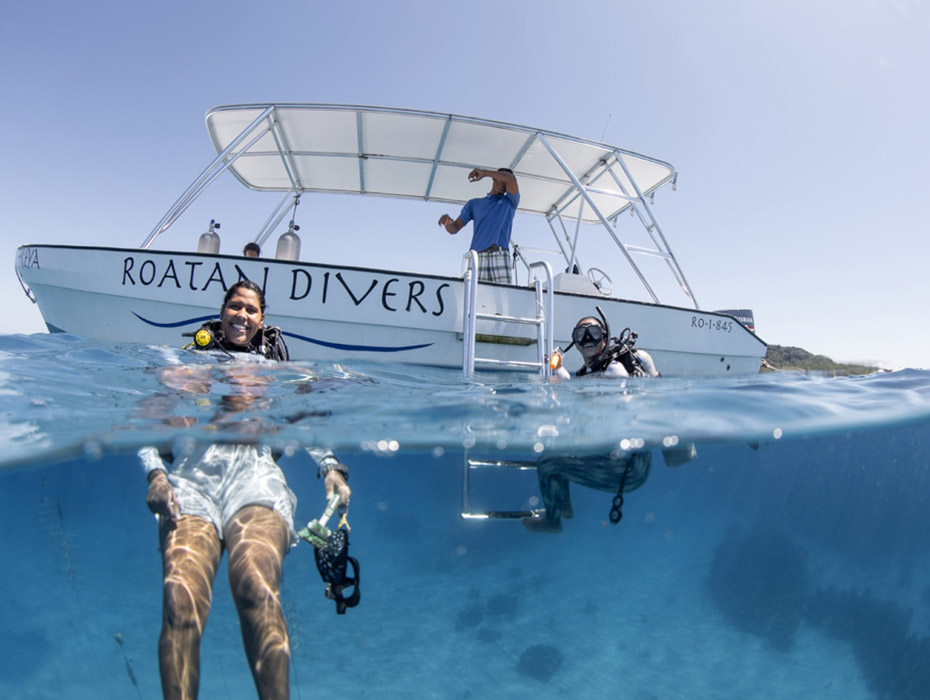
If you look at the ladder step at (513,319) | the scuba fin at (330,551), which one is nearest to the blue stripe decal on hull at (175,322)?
the ladder step at (513,319)

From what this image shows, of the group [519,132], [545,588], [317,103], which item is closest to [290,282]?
[317,103]

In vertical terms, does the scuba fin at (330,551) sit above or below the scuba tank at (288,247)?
below

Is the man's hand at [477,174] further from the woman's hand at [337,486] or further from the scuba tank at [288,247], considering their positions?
the woman's hand at [337,486]

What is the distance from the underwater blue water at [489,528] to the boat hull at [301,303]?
365 mm

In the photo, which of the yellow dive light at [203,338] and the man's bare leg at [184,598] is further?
the yellow dive light at [203,338]

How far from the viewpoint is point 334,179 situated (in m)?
8.45

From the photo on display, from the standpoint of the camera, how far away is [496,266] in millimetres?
6660

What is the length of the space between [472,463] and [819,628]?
39.9ft

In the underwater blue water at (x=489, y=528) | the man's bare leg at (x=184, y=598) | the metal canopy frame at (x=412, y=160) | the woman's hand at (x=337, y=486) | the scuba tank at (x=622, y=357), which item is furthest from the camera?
the metal canopy frame at (x=412, y=160)

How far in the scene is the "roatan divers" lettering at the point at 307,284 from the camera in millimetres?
5305

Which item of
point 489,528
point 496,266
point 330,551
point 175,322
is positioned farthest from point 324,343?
point 489,528

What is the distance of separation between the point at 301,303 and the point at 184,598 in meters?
3.92

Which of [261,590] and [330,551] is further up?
[330,551]

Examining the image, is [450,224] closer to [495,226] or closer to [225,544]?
[495,226]
